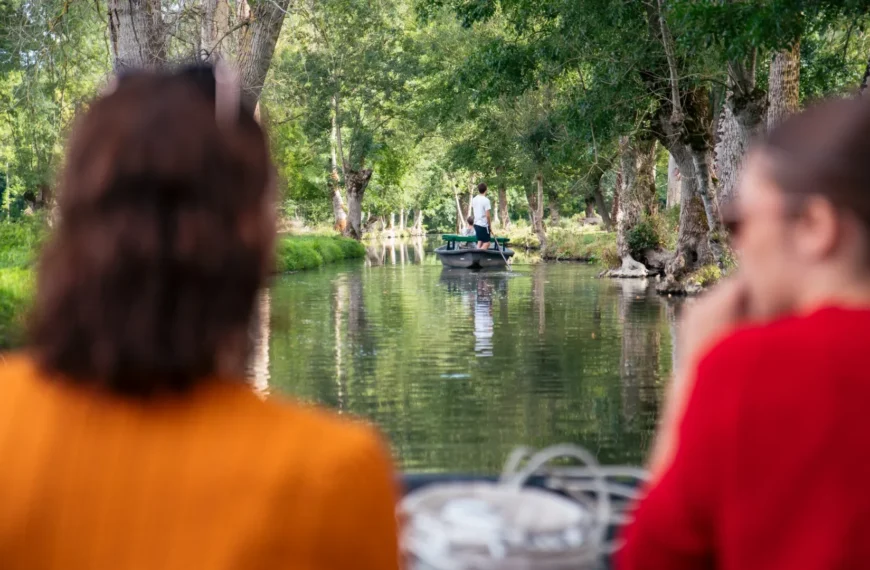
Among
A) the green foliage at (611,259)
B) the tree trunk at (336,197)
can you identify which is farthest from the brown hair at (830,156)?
the tree trunk at (336,197)

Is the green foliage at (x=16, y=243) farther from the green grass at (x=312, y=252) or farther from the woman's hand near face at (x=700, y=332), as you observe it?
the woman's hand near face at (x=700, y=332)

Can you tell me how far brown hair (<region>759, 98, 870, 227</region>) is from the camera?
1628 mm

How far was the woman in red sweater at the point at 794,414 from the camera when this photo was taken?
5.21 feet

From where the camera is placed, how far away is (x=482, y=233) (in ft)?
96.5

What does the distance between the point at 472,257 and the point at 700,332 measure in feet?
88.3

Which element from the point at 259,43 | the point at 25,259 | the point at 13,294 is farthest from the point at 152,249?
the point at 25,259

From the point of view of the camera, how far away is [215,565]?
1.22 m

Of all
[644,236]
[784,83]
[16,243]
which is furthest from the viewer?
[644,236]

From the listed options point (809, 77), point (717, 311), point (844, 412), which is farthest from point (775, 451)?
point (809, 77)

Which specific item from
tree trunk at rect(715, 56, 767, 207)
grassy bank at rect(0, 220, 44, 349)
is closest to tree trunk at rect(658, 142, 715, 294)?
tree trunk at rect(715, 56, 767, 207)

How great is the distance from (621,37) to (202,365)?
1758 cm

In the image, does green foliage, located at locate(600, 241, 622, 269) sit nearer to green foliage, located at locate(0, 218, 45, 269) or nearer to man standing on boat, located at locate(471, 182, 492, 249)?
man standing on boat, located at locate(471, 182, 492, 249)

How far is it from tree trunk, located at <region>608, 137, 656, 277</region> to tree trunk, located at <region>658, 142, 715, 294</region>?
4.57m

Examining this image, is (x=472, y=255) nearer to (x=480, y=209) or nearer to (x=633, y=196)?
(x=480, y=209)
